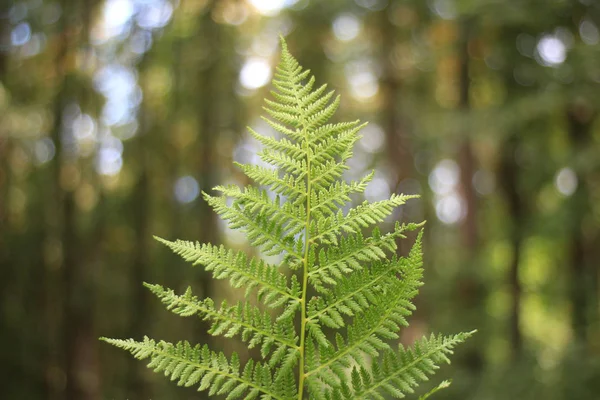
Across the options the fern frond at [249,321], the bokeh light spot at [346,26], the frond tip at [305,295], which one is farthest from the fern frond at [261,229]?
the bokeh light spot at [346,26]

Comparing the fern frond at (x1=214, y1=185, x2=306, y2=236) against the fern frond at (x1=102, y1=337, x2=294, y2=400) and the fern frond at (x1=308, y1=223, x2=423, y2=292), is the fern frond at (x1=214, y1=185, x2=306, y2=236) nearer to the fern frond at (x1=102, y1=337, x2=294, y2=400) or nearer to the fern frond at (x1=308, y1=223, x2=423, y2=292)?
the fern frond at (x1=308, y1=223, x2=423, y2=292)

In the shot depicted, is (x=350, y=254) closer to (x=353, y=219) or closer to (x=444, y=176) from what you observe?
(x=353, y=219)

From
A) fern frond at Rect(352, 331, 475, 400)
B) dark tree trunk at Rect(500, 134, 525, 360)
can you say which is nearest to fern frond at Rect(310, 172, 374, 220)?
fern frond at Rect(352, 331, 475, 400)

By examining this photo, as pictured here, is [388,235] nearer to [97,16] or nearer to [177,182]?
[97,16]

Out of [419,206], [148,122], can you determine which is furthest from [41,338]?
[419,206]

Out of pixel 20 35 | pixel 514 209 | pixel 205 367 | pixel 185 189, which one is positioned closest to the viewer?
pixel 205 367

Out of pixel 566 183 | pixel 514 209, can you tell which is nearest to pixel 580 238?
pixel 566 183
